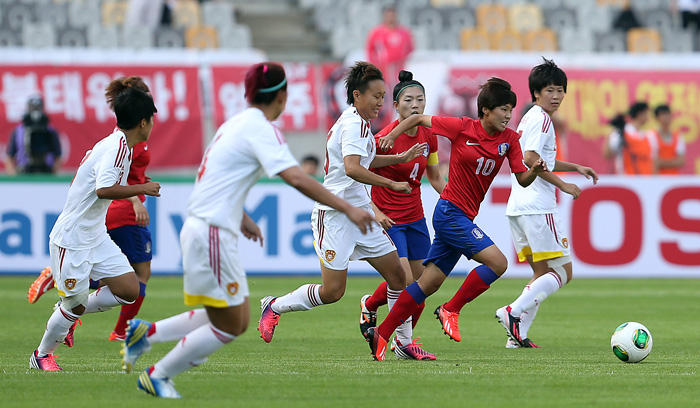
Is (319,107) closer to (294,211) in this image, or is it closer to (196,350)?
(294,211)

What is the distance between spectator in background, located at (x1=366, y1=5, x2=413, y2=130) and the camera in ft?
62.1

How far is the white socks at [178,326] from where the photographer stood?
5824mm

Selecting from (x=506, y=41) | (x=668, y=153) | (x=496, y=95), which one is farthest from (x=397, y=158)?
(x=506, y=41)

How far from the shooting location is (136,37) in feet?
66.8

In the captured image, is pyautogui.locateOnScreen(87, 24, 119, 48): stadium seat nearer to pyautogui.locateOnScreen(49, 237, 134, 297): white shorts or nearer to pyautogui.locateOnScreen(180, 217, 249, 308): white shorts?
pyautogui.locateOnScreen(49, 237, 134, 297): white shorts

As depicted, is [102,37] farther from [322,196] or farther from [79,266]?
[322,196]

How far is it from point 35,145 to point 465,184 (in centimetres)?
1045

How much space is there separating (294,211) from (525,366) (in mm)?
8138

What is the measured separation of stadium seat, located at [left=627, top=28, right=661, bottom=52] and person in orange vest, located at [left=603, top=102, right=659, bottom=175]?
237 inches

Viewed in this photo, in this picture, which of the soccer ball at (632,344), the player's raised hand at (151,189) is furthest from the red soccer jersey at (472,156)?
the player's raised hand at (151,189)

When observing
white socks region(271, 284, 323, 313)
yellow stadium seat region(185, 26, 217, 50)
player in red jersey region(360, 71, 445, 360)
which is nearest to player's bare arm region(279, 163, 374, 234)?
white socks region(271, 284, 323, 313)

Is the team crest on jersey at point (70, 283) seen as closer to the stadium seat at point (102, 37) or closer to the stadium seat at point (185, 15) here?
the stadium seat at point (102, 37)

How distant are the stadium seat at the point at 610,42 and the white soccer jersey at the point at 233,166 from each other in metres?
19.0

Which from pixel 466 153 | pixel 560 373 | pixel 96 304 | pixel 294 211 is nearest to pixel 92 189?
pixel 96 304
